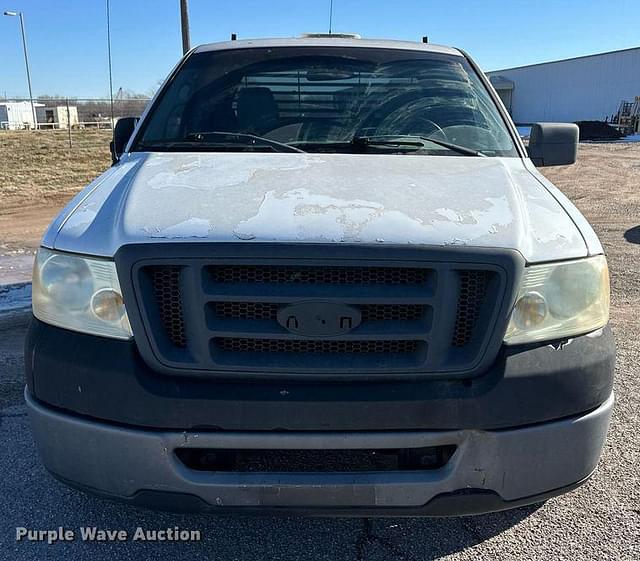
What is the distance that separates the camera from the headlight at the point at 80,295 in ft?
6.72

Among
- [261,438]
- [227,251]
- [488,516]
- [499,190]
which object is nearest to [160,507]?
[261,438]

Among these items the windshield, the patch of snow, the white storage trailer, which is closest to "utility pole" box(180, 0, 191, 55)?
the patch of snow

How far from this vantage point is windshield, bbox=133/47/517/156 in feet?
10.2

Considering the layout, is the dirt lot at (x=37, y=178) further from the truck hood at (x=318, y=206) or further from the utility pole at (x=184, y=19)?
the truck hood at (x=318, y=206)

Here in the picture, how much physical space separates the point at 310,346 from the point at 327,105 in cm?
185

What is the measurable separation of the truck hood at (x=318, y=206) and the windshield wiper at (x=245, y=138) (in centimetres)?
21

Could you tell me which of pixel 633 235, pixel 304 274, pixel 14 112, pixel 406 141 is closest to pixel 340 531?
pixel 304 274

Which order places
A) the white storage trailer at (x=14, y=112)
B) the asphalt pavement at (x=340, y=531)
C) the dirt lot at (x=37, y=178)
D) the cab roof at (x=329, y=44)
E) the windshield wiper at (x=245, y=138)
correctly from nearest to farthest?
the asphalt pavement at (x=340, y=531) → the windshield wiper at (x=245, y=138) → the cab roof at (x=329, y=44) → the dirt lot at (x=37, y=178) → the white storage trailer at (x=14, y=112)

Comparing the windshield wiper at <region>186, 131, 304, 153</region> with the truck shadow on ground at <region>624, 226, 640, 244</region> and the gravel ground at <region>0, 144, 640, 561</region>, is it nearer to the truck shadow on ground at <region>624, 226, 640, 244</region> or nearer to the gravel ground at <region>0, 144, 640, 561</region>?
the gravel ground at <region>0, 144, 640, 561</region>

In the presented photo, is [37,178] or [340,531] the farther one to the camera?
[37,178]

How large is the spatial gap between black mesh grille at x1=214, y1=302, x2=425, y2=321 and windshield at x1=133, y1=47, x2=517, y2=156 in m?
1.22

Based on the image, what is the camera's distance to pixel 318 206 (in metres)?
2.18

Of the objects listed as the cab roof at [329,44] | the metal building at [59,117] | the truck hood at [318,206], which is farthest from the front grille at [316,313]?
the metal building at [59,117]

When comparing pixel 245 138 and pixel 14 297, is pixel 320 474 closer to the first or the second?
pixel 245 138
